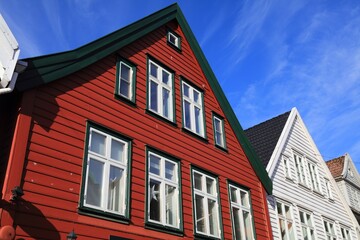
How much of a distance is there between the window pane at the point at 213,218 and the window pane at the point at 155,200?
7.22ft

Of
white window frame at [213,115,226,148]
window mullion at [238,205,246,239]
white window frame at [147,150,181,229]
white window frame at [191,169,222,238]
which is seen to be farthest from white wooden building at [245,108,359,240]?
white window frame at [147,150,181,229]

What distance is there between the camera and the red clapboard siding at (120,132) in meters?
7.73

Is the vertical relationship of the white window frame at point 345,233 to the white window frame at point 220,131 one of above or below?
below

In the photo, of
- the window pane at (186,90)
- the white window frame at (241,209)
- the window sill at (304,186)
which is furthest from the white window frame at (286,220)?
the window pane at (186,90)

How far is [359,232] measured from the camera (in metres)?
21.0

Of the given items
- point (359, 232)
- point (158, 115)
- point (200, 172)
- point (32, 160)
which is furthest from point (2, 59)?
point (359, 232)

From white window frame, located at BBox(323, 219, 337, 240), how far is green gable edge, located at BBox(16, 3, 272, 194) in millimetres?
5304

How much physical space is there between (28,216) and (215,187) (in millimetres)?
6300

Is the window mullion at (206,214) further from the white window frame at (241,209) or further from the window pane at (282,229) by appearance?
the window pane at (282,229)

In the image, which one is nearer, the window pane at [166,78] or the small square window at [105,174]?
the small square window at [105,174]

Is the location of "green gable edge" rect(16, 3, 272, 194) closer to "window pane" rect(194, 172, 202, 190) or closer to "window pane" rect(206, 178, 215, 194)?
"window pane" rect(206, 178, 215, 194)

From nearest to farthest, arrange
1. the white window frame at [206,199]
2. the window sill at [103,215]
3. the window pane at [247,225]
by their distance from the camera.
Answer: the window sill at [103,215] → the white window frame at [206,199] → the window pane at [247,225]

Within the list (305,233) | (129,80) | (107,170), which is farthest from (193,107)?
(305,233)

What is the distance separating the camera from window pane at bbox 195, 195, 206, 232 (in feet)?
36.1
